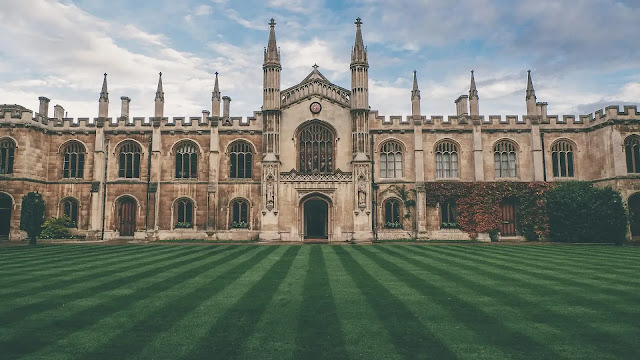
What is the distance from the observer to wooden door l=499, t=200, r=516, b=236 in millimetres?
31594

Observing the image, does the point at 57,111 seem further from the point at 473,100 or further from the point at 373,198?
the point at 473,100

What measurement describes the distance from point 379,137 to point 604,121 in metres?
17.5

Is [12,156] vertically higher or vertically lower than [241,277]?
higher

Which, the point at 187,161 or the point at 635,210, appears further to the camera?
the point at 187,161

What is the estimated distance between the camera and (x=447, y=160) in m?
32.9

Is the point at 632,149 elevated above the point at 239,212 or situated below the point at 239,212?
above

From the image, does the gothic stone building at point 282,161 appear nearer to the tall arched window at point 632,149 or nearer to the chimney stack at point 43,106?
the chimney stack at point 43,106

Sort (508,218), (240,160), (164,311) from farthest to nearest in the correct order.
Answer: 1. (240,160)
2. (508,218)
3. (164,311)

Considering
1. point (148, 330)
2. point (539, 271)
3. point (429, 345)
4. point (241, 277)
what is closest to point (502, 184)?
point (539, 271)

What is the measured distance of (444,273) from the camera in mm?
12906

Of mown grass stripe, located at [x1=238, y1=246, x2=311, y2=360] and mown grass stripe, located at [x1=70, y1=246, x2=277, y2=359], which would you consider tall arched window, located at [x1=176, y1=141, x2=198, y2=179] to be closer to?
mown grass stripe, located at [x1=70, y1=246, x2=277, y2=359]

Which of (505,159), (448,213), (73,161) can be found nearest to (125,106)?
(73,161)

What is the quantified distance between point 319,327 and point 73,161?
1345 inches

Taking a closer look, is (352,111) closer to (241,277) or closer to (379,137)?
(379,137)
